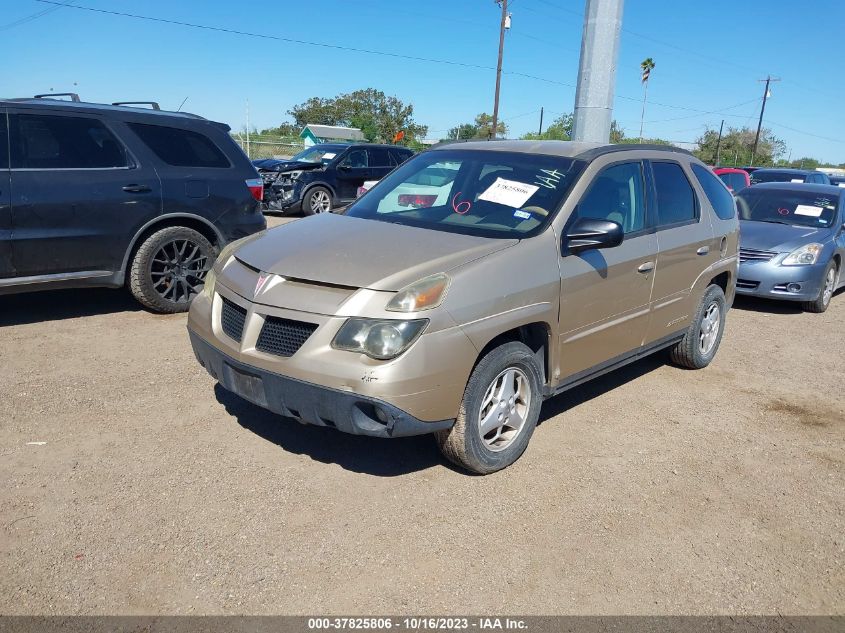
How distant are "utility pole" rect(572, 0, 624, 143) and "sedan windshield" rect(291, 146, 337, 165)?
801 cm

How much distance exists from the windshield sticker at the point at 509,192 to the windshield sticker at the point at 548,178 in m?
0.06

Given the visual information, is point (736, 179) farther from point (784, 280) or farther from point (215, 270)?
point (215, 270)

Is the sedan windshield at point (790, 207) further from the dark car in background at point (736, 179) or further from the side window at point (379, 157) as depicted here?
the side window at point (379, 157)

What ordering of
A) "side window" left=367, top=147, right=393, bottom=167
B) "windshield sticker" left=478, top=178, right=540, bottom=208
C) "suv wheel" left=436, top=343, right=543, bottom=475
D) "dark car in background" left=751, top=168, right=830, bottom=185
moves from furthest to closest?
1. "dark car in background" left=751, top=168, right=830, bottom=185
2. "side window" left=367, top=147, right=393, bottom=167
3. "windshield sticker" left=478, top=178, right=540, bottom=208
4. "suv wheel" left=436, top=343, right=543, bottom=475

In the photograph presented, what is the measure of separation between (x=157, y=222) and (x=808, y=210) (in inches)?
316

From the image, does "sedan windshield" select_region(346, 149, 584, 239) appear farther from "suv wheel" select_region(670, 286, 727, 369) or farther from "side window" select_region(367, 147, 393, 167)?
"side window" select_region(367, 147, 393, 167)

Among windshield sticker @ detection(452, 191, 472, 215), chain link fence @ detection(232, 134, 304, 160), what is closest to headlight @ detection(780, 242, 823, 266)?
windshield sticker @ detection(452, 191, 472, 215)

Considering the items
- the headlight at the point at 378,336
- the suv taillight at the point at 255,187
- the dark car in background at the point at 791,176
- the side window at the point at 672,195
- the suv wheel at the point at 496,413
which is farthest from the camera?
the dark car in background at the point at 791,176

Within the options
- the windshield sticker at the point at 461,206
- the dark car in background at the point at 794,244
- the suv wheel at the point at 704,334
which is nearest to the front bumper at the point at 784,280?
the dark car in background at the point at 794,244

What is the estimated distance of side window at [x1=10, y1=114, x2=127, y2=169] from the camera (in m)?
5.75

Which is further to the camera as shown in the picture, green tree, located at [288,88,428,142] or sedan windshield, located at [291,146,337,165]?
green tree, located at [288,88,428,142]

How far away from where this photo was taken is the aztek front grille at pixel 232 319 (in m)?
3.63

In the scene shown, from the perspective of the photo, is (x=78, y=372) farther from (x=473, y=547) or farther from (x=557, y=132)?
(x=557, y=132)

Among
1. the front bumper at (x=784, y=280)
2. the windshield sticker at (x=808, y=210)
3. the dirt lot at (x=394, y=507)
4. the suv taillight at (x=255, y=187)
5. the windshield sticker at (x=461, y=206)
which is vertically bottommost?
the dirt lot at (x=394, y=507)
